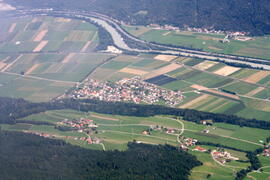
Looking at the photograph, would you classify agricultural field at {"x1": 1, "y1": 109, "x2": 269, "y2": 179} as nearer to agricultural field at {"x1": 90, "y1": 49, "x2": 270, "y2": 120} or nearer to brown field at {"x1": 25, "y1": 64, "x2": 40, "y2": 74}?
agricultural field at {"x1": 90, "y1": 49, "x2": 270, "y2": 120}

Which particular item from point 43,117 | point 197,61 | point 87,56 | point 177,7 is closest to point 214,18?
point 177,7

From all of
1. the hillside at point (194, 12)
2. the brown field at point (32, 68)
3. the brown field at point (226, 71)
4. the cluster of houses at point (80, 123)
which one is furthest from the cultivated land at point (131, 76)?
the hillside at point (194, 12)

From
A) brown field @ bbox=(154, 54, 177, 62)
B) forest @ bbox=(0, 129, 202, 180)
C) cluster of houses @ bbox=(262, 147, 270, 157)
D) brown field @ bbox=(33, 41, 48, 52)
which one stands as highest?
brown field @ bbox=(33, 41, 48, 52)

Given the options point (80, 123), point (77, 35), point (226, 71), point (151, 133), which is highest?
point (77, 35)

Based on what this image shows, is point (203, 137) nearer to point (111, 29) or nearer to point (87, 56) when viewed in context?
point (87, 56)

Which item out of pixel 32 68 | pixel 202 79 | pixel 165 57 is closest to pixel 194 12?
pixel 165 57

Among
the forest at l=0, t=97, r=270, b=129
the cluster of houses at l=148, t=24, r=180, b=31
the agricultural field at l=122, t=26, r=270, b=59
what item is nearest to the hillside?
the cluster of houses at l=148, t=24, r=180, b=31

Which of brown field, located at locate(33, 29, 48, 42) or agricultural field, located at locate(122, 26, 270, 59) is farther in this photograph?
brown field, located at locate(33, 29, 48, 42)

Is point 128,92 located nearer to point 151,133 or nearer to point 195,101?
point 195,101
